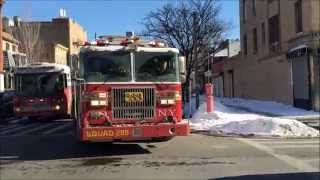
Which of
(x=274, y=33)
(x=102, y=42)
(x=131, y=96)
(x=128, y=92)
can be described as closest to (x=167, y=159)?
(x=131, y=96)

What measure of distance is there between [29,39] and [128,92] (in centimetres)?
6193

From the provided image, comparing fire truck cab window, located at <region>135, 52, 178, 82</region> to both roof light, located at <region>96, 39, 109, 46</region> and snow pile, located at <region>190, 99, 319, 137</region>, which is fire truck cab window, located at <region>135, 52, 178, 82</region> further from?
snow pile, located at <region>190, 99, 319, 137</region>

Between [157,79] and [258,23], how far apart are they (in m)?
32.4

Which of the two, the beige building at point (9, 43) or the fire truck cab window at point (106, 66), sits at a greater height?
the beige building at point (9, 43)

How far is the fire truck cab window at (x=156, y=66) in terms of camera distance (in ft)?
51.0

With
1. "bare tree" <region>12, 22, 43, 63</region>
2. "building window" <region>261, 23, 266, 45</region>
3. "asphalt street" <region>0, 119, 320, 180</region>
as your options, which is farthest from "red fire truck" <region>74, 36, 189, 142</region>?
"bare tree" <region>12, 22, 43, 63</region>

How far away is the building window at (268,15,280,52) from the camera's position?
4003 cm

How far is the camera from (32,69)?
1223 inches

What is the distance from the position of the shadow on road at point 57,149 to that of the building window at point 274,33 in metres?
22.7

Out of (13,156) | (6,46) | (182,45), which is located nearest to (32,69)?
(182,45)

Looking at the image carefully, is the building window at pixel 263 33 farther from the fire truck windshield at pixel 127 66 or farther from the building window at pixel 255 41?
the fire truck windshield at pixel 127 66

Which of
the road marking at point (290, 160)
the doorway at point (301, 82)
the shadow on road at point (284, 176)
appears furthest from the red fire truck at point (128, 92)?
the doorway at point (301, 82)

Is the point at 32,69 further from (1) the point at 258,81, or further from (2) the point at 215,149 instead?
(1) the point at 258,81

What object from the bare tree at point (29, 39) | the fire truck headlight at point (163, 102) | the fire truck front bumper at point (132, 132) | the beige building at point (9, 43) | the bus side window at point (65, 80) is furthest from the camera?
the bare tree at point (29, 39)
